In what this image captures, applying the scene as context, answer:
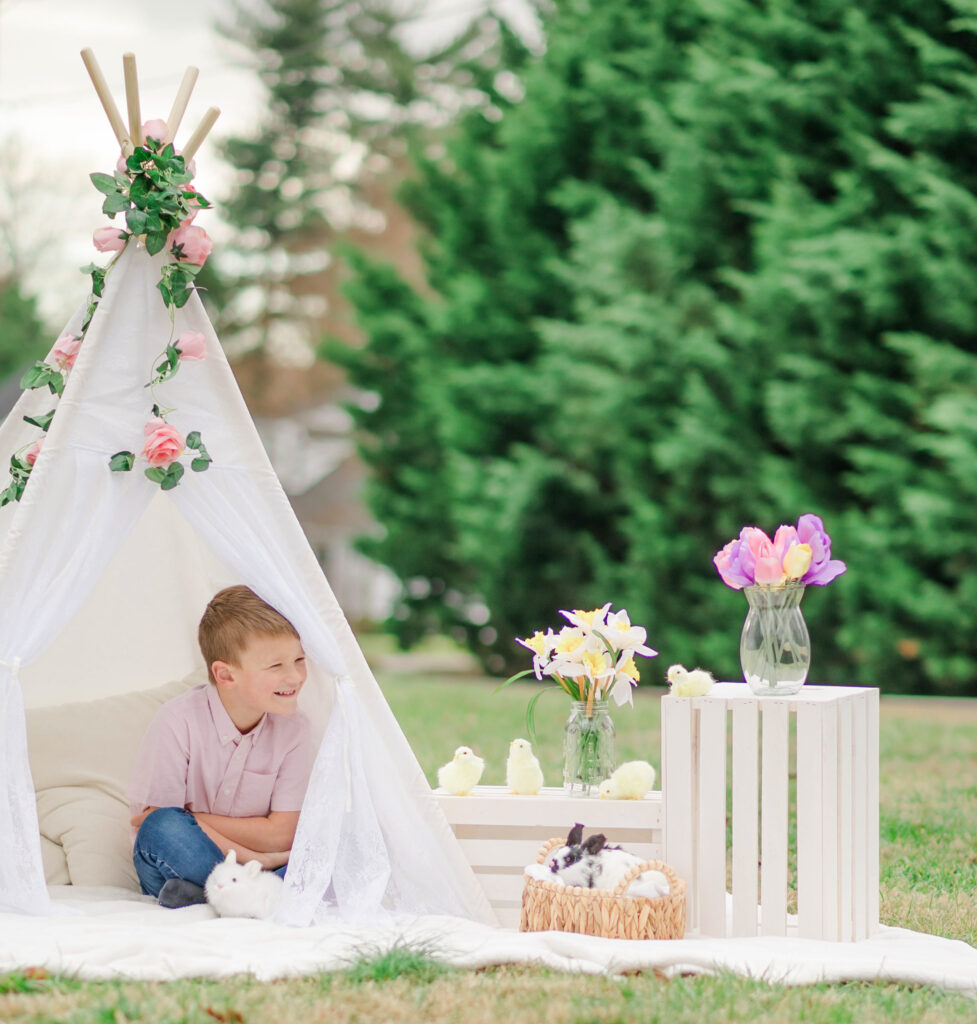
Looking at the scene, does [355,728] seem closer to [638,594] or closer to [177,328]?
[177,328]

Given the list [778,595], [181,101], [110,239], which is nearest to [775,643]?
[778,595]

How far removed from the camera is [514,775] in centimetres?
340

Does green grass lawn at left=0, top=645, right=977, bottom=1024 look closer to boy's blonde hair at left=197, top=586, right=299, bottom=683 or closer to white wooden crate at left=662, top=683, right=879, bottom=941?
white wooden crate at left=662, top=683, right=879, bottom=941

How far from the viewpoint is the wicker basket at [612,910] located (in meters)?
2.95

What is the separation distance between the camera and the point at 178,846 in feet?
10.5

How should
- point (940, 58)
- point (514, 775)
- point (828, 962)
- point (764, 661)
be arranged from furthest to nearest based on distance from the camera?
point (940, 58) < point (514, 775) < point (764, 661) < point (828, 962)

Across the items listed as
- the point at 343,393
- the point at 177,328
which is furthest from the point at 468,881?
the point at 343,393

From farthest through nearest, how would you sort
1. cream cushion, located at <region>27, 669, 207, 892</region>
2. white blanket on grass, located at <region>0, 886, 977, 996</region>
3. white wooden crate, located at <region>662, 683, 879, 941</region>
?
cream cushion, located at <region>27, 669, 207, 892</region> < white wooden crate, located at <region>662, 683, 879, 941</region> < white blanket on grass, located at <region>0, 886, 977, 996</region>

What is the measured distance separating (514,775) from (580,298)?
7594 mm

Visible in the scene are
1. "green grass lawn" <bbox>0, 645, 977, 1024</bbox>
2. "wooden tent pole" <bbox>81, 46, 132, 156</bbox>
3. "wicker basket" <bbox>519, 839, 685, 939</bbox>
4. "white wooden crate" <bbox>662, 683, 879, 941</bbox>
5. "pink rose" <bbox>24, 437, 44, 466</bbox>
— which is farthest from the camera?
"pink rose" <bbox>24, 437, 44, 466</bbox>

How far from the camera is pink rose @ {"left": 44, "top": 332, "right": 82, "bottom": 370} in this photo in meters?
3.44

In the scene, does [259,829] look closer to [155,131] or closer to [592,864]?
[592,864]

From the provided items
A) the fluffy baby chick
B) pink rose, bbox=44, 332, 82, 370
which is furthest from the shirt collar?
the fluffy baby chick

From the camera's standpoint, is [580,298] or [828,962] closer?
[828,962]
